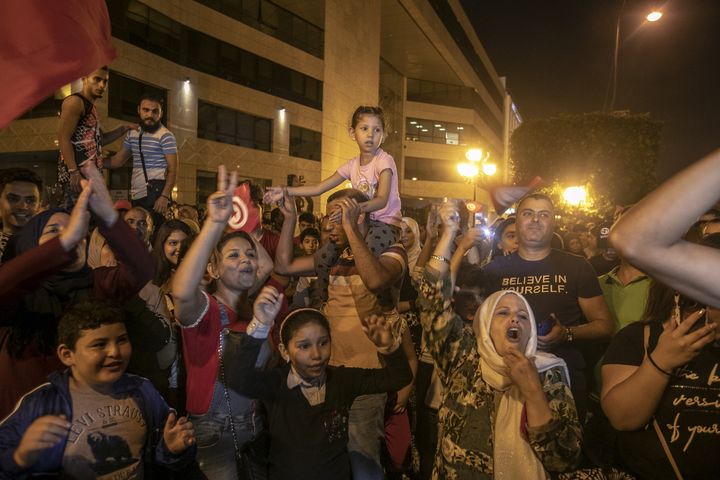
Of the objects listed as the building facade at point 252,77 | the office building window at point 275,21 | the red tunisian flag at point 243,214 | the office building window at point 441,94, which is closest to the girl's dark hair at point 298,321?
the red tunisian flag at point 243,214

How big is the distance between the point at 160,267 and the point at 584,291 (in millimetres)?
3520

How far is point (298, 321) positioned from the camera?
3246 millimetres

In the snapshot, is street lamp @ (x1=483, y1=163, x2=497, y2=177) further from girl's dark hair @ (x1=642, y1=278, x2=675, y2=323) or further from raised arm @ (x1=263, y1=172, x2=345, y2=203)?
girl's dark hair @ (x1=642, y1=278, x2=675, y2=323)

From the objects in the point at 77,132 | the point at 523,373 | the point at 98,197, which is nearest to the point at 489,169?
the point at 77,132

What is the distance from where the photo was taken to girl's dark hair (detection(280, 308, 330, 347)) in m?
3.23

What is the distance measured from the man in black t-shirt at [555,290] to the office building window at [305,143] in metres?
27.0

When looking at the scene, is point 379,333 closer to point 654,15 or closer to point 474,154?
point 654,15

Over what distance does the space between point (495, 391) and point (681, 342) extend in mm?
980

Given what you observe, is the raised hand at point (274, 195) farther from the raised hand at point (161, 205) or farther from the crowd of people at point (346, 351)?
the raised hand at point (161, 205)

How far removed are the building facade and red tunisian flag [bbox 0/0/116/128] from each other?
14981mm

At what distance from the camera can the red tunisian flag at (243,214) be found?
4582 mm

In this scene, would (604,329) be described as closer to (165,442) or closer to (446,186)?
(165,442)

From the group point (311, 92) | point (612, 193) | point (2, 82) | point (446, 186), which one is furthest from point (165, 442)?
point (446, 186)

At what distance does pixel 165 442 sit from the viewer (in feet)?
8.49
